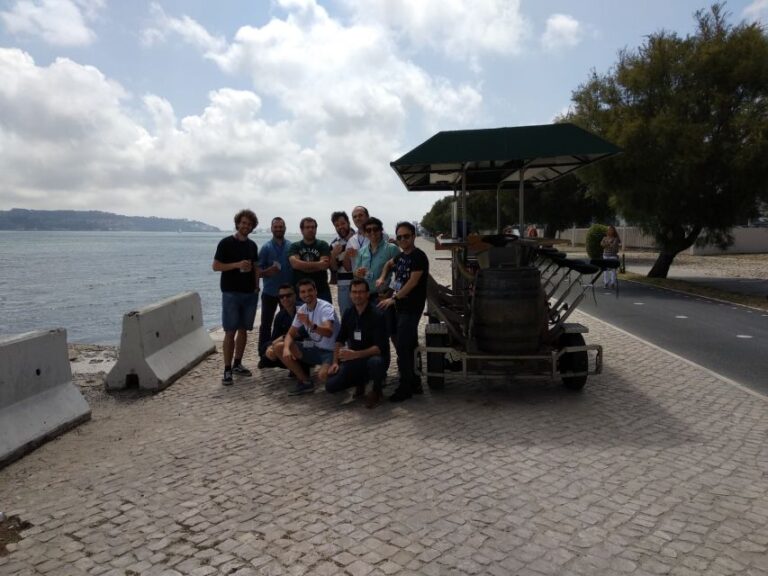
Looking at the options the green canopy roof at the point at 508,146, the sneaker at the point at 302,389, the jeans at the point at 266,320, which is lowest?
the sneaker at the point at 302,389

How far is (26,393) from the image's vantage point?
5.04 meters

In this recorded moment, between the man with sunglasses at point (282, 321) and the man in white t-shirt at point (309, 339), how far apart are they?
0.14 metres

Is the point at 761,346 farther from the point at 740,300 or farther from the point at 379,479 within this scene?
the point at 379,479

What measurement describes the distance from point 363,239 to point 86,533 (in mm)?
5034

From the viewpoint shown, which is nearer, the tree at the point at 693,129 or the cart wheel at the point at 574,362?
the cart wheel at the point at 574,362

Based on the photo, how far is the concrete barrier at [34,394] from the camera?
473cm

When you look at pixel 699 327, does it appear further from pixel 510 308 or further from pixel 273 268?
pixel 273 268

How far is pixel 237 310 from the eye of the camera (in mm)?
7051

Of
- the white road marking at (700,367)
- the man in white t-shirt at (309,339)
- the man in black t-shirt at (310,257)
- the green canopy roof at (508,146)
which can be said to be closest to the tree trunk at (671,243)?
the white road marking at (700,367)

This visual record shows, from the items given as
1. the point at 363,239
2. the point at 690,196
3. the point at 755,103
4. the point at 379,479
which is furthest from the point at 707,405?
the point at 755,103

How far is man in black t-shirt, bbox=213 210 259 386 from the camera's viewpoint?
6.89 meters

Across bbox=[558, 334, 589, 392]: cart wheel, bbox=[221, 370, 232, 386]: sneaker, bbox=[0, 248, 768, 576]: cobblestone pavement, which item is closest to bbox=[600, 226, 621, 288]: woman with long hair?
bbox=[0, 248, 768, 576]: cobblestone pavement

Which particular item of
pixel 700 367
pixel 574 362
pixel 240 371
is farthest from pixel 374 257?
pixel 700 367

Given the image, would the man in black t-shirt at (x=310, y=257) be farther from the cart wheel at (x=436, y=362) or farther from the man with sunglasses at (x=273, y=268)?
the cart wheel at (x=436, y=362)
